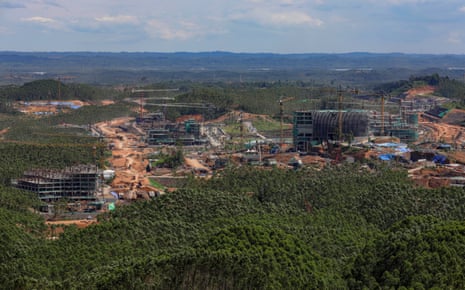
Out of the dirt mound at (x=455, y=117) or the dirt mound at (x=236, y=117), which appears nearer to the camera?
the dirt mound at (x=455, y=117)

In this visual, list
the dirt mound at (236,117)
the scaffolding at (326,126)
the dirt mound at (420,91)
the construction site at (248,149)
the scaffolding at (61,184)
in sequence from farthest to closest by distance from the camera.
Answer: the dirt mound at (420,91), the dirt mound at (236,117), the scaffolding at (326,126), the construction site at (248,149), the scaffolding at (61,184)

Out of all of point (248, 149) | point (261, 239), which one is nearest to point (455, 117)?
point (248, 149)

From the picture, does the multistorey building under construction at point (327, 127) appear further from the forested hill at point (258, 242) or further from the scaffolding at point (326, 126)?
the forested hill at point (258, 242)

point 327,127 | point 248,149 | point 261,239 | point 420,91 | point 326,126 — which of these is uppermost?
point 420,91

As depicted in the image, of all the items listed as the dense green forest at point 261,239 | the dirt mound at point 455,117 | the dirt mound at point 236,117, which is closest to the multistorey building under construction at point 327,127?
the dense green forest at point 261,239

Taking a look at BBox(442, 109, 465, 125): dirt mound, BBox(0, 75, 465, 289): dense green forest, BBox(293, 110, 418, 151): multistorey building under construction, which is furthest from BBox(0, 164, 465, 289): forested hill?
BBox(442, 109, 465, 125): dirt mound

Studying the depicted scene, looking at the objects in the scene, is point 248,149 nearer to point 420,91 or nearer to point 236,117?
point 236,117
